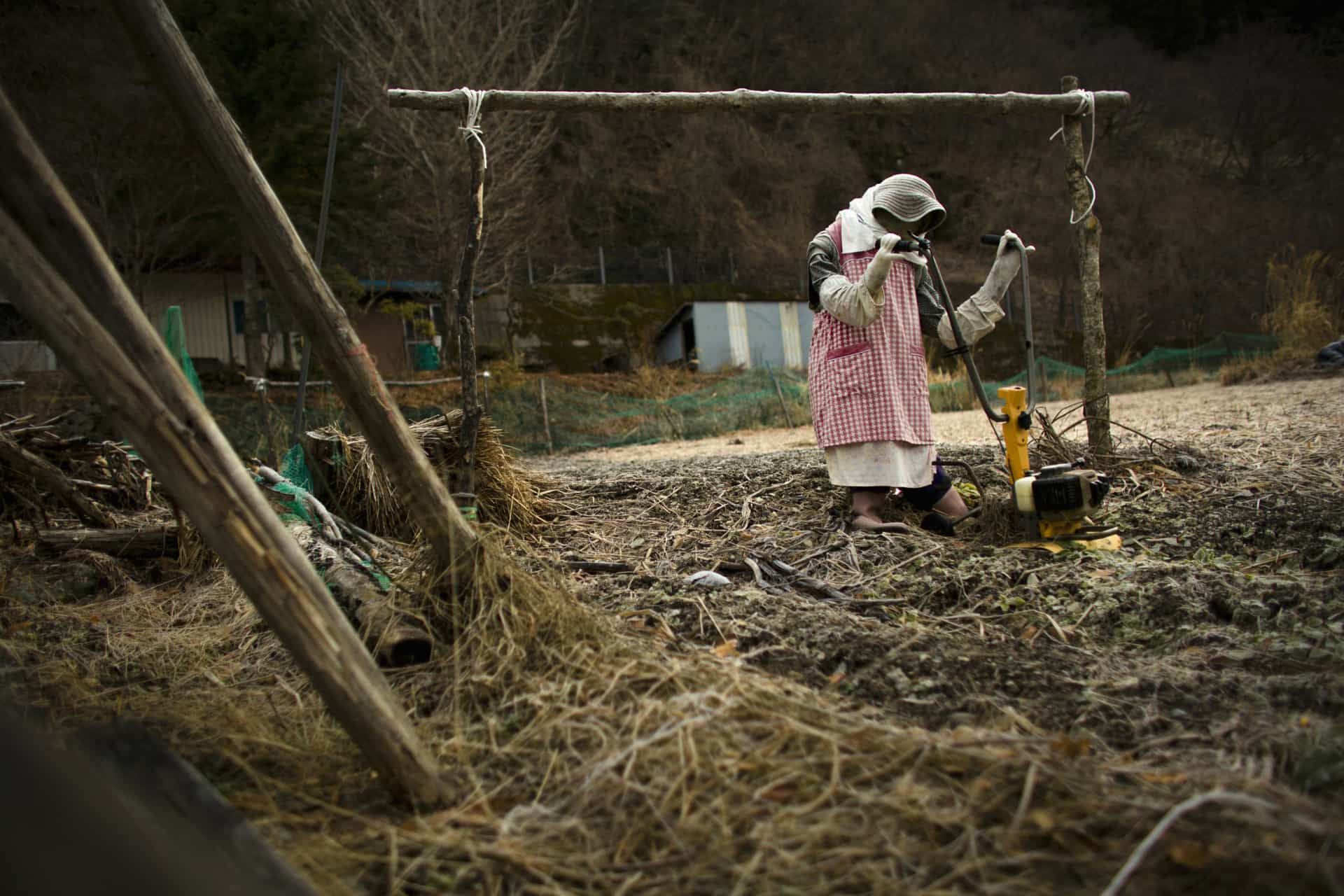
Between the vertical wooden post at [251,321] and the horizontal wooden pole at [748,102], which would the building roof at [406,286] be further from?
the horizontal wooden pole at [748,102]

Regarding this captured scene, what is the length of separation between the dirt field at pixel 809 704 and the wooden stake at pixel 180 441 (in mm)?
209

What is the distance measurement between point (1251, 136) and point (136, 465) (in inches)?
1691

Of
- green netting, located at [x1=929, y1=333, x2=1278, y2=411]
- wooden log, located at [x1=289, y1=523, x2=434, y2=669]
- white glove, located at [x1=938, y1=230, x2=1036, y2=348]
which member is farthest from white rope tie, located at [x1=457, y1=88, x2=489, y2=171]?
green netting, located at [x1=929, y1=333, x2=1278, y2=411]

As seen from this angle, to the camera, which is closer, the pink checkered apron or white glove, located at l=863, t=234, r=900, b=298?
white glove, located at l=863, t=234, r=900, b=298

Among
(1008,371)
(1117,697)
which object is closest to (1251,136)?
(1008,371)

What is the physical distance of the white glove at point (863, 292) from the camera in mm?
3408

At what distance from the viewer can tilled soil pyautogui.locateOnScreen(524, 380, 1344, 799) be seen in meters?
1.97

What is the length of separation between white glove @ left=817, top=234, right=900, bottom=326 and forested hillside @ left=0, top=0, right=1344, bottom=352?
50.2ft

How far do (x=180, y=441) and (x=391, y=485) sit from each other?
2680 mm

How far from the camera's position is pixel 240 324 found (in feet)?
72.8

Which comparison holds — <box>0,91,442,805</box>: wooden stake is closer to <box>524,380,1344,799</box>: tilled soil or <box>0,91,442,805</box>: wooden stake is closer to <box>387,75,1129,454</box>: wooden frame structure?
<box>524,380,1344,799</box>: tilled soil

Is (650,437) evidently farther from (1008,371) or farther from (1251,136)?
(1251,136)

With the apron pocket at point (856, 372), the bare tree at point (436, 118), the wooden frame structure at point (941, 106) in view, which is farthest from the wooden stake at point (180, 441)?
the bare tree at point (436, 118)

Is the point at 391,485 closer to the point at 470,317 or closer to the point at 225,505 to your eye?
the point at 470,317
